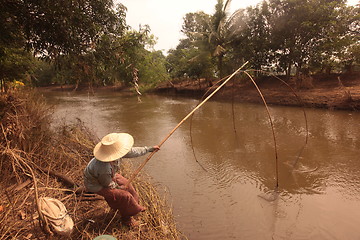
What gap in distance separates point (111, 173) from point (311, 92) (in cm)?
1137

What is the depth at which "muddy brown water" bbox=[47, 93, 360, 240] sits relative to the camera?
275cm

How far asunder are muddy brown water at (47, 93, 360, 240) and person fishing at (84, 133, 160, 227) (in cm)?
100

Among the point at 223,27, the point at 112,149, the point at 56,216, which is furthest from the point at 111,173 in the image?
the point at 223,27

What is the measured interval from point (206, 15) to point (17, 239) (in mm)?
15753

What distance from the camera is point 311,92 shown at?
1062 cm

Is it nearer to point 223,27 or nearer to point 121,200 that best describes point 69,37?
point 121,200

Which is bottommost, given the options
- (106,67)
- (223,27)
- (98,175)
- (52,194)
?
(52,194)

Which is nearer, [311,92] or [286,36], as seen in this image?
[311,92]

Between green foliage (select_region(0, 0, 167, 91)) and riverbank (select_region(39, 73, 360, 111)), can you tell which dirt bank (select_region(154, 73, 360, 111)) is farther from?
green foliage (select_region(0, 0, 167, 91))

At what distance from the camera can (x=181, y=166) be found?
4594 mm

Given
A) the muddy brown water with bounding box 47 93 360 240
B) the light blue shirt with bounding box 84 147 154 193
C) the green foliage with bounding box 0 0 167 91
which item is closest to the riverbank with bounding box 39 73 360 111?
the muddy brown water with bounding box 47 93 360 240

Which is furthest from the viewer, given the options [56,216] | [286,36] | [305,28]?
[286,36]

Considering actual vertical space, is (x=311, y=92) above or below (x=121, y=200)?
above

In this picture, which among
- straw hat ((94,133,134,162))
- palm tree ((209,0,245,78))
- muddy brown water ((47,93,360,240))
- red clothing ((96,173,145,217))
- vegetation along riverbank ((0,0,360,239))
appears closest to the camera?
straw hat ((94,133,134,162))
